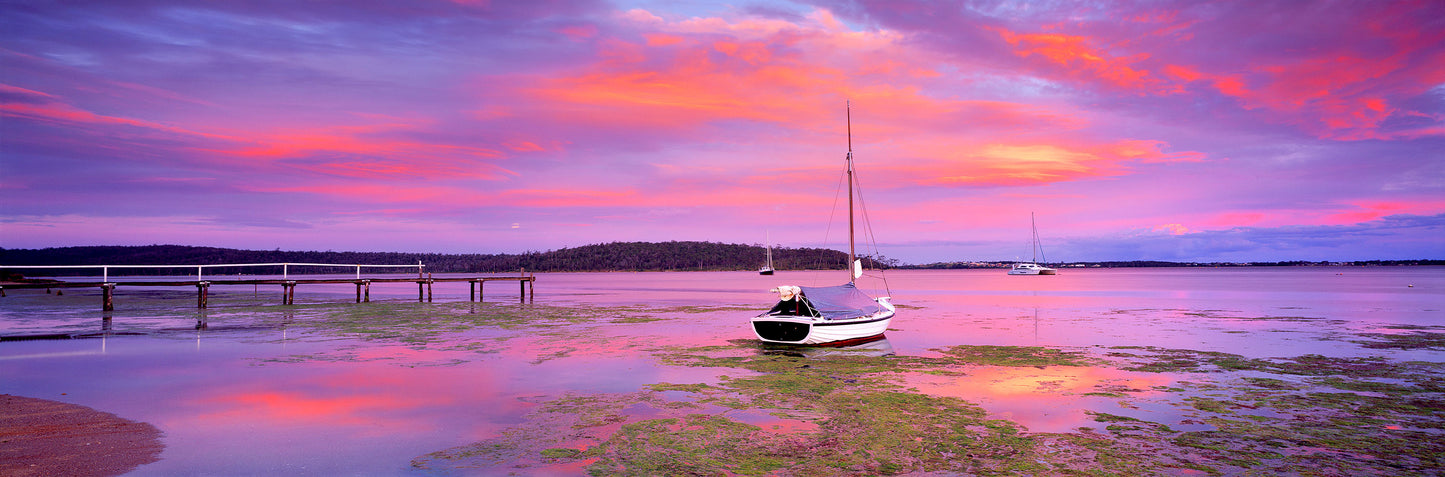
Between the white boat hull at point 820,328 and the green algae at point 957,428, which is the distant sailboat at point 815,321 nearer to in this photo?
the white boat hull at point 820,328

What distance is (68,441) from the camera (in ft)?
37.5

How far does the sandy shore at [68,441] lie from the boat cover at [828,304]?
56.4ft

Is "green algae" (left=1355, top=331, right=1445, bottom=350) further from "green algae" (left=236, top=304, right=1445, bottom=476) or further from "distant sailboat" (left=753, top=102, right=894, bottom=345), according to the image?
"distant sailboat" (left=753, top=102, right=894, bottom=345)

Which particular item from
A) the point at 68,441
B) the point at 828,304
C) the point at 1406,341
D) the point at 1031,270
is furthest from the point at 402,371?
the point at 1031,270

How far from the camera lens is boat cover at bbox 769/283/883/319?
83.7 ft

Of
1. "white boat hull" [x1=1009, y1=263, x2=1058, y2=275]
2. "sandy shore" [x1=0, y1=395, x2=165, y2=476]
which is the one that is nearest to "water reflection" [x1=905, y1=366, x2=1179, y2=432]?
"sandy shore" [x1=0, y1=395, x2=165, y2=476]

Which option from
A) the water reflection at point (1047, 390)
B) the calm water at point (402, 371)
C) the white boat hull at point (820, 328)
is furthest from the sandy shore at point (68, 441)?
the white boat hull at point (820, 328)

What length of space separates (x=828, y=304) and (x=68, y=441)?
20093 millimetres

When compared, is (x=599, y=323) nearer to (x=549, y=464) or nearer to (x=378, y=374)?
(x=378, y=374)

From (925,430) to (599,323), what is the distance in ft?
87.3

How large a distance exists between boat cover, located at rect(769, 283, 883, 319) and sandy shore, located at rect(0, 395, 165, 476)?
17.2m

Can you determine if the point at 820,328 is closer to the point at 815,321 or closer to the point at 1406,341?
the point at 815,321

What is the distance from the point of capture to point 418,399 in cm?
1580

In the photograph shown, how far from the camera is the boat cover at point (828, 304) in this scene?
25516 mm
